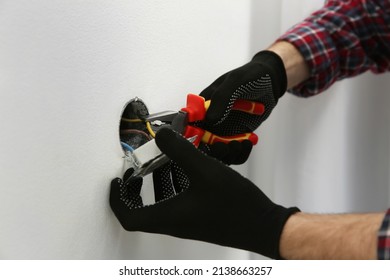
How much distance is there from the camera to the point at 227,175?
466 millimetres

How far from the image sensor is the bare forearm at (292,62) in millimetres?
745

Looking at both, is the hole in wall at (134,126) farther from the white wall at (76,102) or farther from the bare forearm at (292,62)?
the bare forearm at (292,62)

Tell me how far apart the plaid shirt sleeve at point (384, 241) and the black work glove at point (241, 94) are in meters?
0.24

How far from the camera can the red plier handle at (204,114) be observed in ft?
1.86

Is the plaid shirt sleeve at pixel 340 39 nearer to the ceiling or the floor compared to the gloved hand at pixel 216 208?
nearer to the ceiling

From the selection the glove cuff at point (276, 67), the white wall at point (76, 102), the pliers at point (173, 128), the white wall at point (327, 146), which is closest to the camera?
the white wall at point (76, 102)

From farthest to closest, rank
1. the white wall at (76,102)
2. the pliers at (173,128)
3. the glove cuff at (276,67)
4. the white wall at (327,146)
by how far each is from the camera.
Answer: the white wall at (327,146) → the glove cuff at (276,67) → the pliers at (173,128) → the white wall at (76,102)

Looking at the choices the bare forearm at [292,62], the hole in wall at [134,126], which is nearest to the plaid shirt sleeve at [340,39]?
the bare forearm at [292,62]

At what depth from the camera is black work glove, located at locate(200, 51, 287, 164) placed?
574 millimetres

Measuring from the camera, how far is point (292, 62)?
2.47ft

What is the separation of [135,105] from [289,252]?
0.86 ft

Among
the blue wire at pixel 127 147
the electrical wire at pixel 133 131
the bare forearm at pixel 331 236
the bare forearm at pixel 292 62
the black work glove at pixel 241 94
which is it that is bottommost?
the bare forearm at pixel 331 236

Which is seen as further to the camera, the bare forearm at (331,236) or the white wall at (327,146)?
the white wall at (327,146)

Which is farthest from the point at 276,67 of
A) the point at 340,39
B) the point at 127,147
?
the point at 127,147
